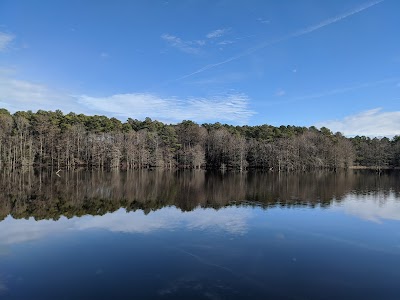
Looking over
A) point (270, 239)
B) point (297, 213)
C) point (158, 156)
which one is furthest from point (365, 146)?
point (270, 239)

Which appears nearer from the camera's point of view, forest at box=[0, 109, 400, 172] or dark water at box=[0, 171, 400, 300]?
dark water at box=[0, 171, 400, 300]

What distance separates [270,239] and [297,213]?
24.7 ft

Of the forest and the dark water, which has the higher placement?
the forest

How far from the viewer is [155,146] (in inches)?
3302

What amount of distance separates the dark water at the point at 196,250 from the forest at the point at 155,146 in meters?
50.4

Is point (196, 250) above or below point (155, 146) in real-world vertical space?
below

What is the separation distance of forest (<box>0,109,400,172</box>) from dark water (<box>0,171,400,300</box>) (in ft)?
165

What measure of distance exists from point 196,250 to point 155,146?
235 feet

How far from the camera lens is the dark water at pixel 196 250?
31.7ft

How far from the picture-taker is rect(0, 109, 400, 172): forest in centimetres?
7150

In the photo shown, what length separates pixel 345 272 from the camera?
11.2 m

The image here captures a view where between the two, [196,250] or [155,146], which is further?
[155,146]

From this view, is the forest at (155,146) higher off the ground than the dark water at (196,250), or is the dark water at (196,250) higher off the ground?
the forest at (155,146)

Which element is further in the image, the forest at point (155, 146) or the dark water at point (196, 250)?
the forest at point (155, 146)
